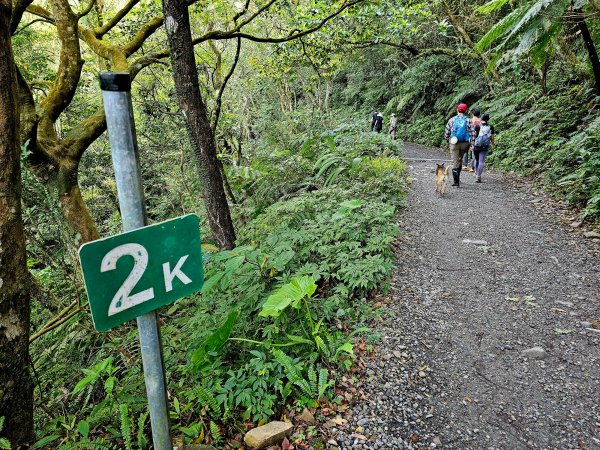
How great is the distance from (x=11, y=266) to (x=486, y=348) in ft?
13.9

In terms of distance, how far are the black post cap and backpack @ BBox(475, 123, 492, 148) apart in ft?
31.8

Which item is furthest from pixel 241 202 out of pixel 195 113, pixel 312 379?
pixel 312 379

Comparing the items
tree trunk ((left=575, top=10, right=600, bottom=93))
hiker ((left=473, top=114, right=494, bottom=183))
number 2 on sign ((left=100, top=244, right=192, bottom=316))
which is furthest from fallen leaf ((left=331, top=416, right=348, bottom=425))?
hiker ((left=473, top=114, right=494, bottom=183))

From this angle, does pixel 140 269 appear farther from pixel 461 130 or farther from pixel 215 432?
pixel 461 130

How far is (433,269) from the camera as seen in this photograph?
17.4ft

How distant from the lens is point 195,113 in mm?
5023

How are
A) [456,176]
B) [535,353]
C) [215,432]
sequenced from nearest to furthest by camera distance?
[215,432] < [535,353] < [456,176]

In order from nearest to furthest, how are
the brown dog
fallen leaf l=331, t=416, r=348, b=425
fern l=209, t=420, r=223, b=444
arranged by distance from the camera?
fern l=209, t=420, r=223, b=444
fallen leaf l=331, t=416, r=348, b=425
the brown dog

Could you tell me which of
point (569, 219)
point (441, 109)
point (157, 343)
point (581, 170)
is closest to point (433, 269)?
point (569, 219)

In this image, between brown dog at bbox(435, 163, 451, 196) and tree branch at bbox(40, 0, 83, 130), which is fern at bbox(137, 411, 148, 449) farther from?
brown dog at bbox(435, 163, 451, 196)

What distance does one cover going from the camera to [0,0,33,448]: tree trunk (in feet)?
6.53

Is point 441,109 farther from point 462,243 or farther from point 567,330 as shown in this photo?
point 567,330

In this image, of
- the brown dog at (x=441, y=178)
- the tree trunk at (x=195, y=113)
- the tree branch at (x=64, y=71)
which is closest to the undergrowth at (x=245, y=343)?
the tree trunk at (x=195, y=113)

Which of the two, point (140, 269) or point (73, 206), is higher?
point (73, 206)
